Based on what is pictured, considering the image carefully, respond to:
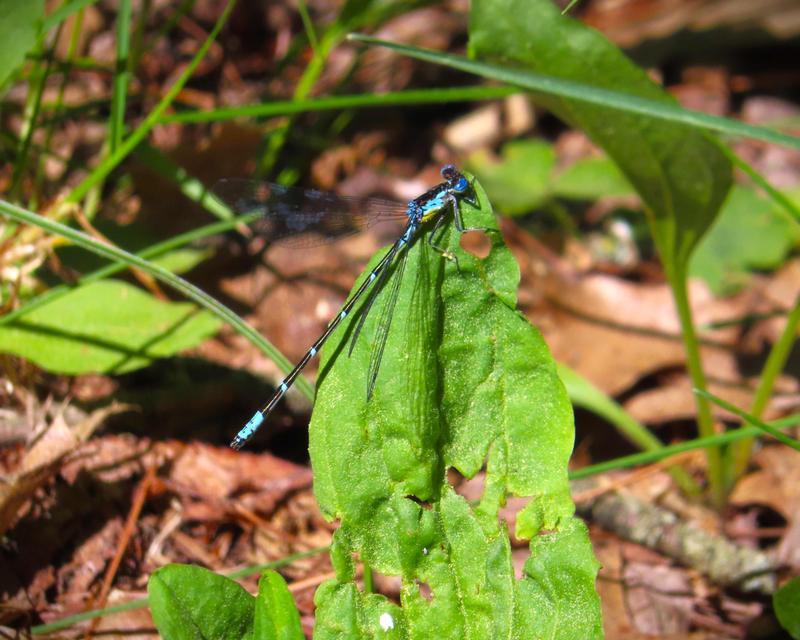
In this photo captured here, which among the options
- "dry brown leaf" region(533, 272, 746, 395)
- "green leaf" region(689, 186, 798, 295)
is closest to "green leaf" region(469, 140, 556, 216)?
"dry brown leaf" region(533, 272, 746, 395)

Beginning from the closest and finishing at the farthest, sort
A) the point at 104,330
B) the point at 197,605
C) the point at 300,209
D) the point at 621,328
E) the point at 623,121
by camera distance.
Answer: the point at 197,605
the point at 623,121
the point at 104,330
the point at 300,209
the point at 621,328

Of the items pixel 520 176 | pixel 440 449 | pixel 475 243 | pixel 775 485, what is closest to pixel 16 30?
pixel 440 449

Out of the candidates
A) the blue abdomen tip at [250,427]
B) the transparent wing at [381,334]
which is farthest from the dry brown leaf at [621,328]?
the transparent wing at [381,334]

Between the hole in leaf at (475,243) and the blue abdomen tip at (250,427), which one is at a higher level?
the hole in leaf at (475,243)

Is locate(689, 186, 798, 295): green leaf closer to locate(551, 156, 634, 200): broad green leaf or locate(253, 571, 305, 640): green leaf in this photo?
locate(551, 156, 634, 200): broad green leaf

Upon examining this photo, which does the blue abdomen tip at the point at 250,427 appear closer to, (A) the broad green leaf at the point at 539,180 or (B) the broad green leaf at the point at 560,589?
(B) the broad green leaf at the point at 560,589

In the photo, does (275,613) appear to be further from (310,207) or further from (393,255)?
(310,207)
